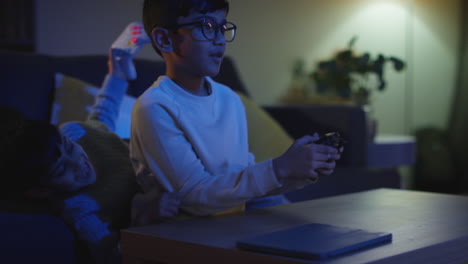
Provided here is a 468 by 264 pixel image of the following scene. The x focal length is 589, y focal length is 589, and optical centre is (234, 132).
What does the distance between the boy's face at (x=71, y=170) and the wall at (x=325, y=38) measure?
31.1 inches

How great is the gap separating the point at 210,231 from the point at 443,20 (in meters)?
3.51

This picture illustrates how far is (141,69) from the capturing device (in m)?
1.75

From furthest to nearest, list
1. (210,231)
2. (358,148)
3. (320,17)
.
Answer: (320,17) < (358,148) < (210,231)

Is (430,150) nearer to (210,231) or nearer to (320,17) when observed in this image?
(320,17)

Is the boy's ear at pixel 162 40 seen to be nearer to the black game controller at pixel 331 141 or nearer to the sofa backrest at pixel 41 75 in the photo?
the black game controller at pixel 331 141

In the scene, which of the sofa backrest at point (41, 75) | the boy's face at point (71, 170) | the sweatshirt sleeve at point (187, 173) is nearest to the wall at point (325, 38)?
the sofa backrest at point (41, 75)

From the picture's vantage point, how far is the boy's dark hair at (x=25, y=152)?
994mm

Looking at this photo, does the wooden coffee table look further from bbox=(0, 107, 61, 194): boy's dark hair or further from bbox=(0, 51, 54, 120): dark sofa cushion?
bbox=(0, 51, 54, 120): dark sofa cushion

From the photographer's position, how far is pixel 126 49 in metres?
1.40

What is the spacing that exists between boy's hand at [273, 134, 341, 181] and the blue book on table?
0.11 m

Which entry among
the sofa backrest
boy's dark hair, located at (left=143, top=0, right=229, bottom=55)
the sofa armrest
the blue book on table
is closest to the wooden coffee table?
the blue book on table

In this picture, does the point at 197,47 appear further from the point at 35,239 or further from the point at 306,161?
the point at 35,239

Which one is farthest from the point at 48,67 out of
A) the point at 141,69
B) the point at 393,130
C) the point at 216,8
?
the point at 393,130

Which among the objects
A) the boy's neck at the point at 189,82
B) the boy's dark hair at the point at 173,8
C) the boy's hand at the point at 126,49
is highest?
the boy's dark hair at the point at 173,8
